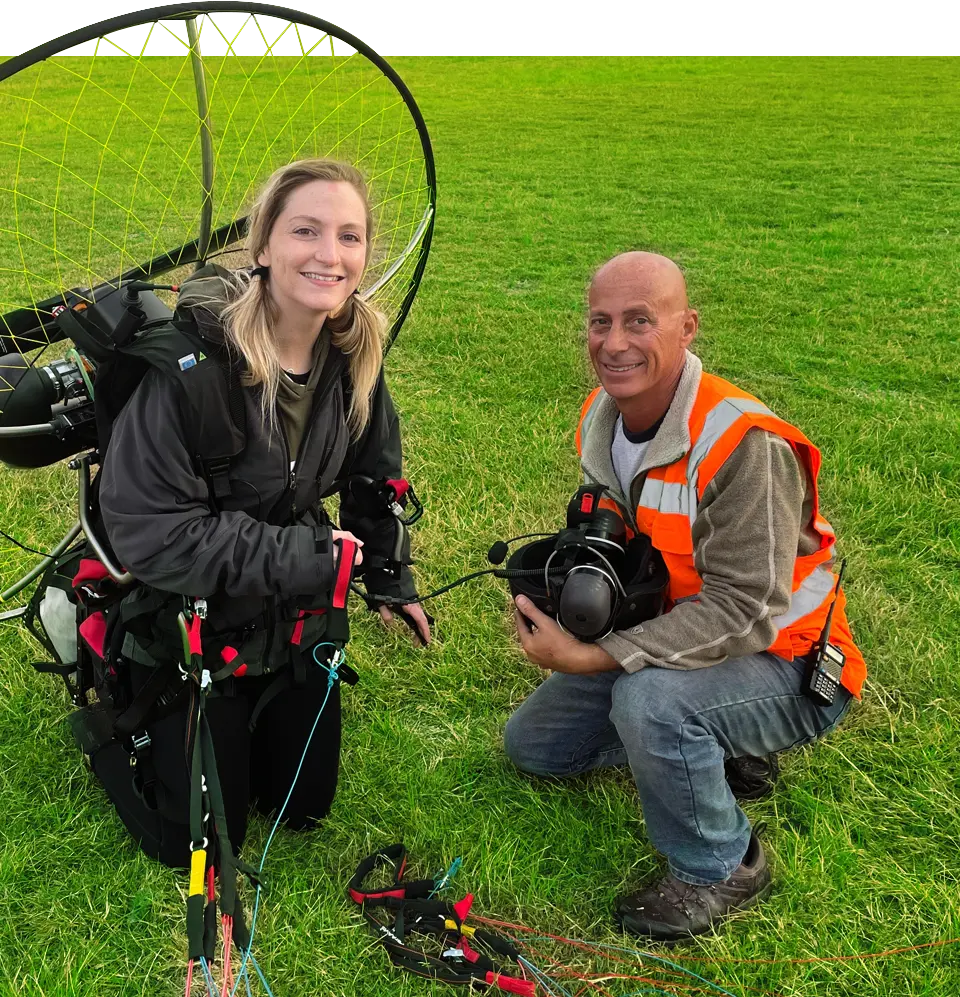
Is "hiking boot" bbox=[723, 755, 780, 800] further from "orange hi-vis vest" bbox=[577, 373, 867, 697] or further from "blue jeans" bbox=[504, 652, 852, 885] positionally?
"orange hi-vis vest" bbox=[577, 373, 867, 697]

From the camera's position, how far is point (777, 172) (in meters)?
14.0

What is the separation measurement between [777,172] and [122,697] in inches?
536

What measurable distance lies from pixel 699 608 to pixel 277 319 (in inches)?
56.8

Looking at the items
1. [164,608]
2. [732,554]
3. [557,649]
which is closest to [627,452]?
[732,554]

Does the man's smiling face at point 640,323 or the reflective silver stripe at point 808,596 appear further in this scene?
the reflective silver stripe at point 808,596

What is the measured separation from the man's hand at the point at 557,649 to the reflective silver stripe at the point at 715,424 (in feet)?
1.81

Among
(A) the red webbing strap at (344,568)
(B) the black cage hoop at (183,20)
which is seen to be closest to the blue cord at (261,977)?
(A) the red webbing strap at (344,568)

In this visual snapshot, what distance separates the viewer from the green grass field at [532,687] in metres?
2.64

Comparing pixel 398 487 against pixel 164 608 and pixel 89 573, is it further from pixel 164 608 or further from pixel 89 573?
pixel 89 573

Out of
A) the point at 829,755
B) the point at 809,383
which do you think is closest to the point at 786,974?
the point at 829,755

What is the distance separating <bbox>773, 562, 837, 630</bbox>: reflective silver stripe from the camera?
107 inches

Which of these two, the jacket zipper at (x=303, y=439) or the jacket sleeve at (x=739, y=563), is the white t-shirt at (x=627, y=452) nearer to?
the jacket sleeve at (x=739, y=563)

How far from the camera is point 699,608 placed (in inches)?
100.0

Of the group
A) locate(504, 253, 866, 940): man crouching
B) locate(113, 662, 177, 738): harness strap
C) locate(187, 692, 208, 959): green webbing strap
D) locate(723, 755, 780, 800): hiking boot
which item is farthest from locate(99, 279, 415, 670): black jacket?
locate(723, 755, 780, 800): hiking boot
